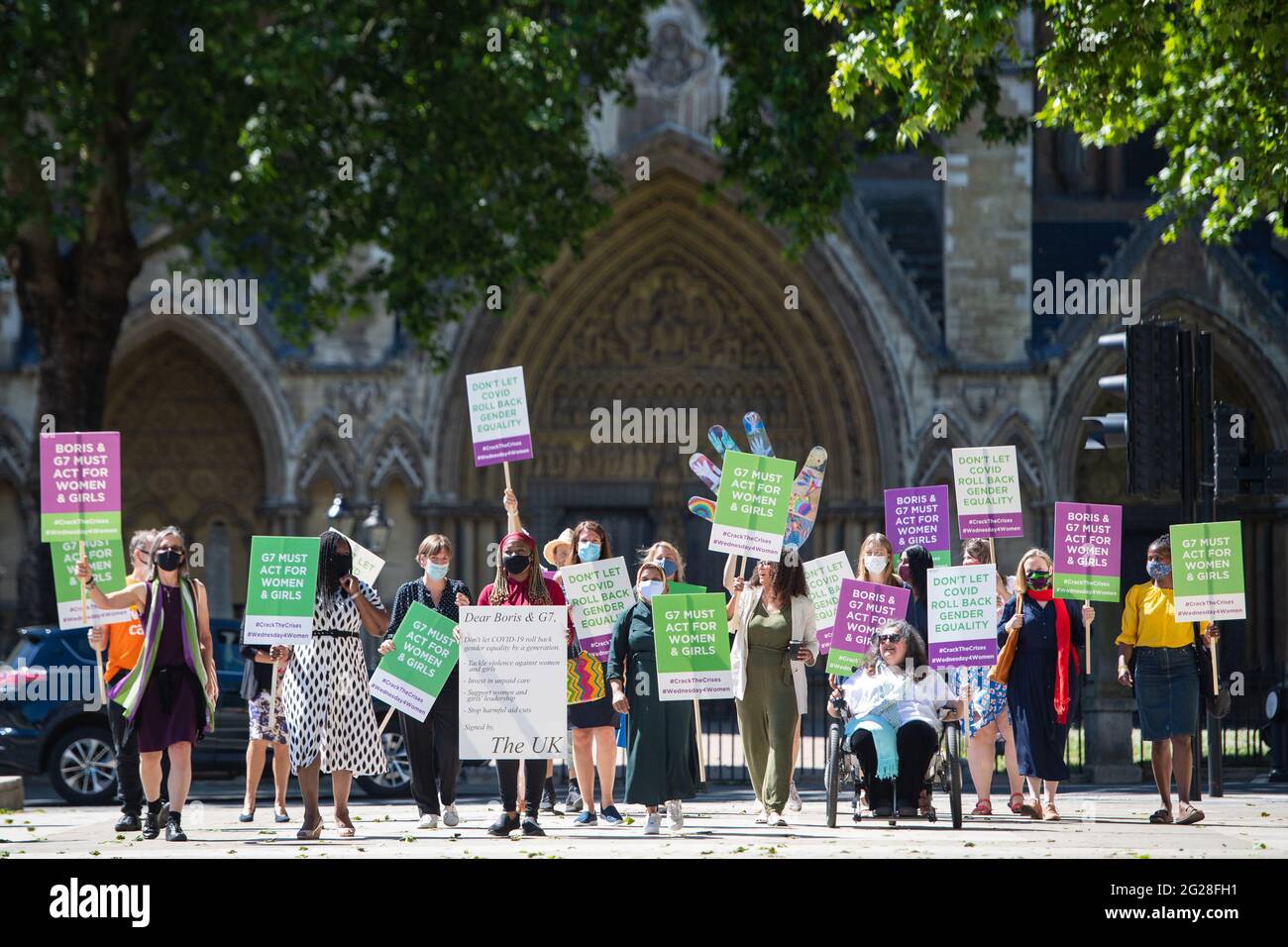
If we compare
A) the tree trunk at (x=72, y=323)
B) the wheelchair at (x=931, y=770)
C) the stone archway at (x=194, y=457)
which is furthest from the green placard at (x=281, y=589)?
the stone archway at (x=194, y=457)

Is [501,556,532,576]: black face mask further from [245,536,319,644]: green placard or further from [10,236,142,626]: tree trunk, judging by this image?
[10,236,142,626]: tree trunk

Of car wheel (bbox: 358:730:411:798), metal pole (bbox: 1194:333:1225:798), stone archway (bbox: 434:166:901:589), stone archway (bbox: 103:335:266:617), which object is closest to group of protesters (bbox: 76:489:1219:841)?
metal pole (bbox: 1194:333:1225:798)

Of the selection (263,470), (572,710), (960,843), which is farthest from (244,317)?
(960,843)

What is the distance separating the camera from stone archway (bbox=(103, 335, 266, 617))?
79.3 feet

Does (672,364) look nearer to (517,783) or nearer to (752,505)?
(752,505)

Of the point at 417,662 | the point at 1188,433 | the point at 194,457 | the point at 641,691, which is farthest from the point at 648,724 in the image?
the point at 194,457

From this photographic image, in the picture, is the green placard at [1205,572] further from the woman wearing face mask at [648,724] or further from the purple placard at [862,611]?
the woman wearing face mask at [648,724]

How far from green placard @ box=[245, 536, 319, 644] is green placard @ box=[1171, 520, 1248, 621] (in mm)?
5035

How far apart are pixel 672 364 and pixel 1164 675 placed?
13112 millimetres

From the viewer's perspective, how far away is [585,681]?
1148 cm

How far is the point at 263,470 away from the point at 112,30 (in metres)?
7.66

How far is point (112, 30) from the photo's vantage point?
17.4 m

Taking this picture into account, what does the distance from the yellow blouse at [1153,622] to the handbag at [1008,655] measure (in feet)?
2.02

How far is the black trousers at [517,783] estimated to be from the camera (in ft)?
34.6
